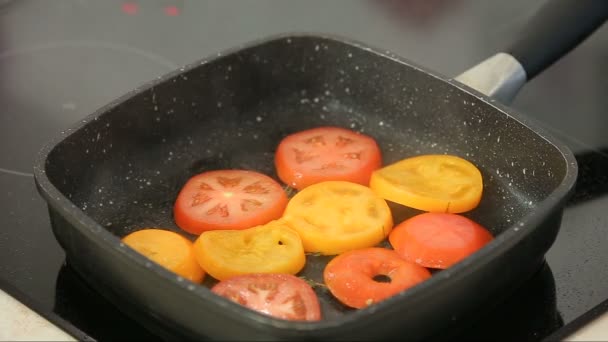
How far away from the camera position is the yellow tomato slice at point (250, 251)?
2.90ft

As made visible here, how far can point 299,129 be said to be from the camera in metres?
1.21

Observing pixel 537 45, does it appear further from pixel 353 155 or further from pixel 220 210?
pixel 220 210

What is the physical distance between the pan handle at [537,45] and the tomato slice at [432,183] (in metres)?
0.13

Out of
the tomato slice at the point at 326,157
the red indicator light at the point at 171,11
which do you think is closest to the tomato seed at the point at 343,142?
the tomato slice at the point at 326,157

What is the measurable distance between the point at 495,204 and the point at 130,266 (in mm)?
451

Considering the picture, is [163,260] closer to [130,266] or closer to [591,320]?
[130,266]

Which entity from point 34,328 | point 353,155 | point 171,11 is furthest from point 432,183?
point 171,11

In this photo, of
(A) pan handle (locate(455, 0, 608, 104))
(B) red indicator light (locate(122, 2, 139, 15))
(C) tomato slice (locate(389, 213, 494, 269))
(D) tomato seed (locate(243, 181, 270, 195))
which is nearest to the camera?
(C) tomato slice (locate(389, 213, 494, 269))

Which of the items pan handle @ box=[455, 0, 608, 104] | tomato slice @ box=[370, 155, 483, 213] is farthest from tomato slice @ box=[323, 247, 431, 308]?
pan handle @ box=[455, 0, 608, 104]

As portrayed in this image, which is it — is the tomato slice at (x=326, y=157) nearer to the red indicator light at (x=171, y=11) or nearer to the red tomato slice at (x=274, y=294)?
the red tomato slice at (x=274, y=294)

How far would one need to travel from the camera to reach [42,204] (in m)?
1.05

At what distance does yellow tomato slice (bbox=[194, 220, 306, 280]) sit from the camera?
34.9 inches

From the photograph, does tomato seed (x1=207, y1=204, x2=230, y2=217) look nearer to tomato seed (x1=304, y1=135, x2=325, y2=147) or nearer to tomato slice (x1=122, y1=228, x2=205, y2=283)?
tomato slice (x1=122, y1=228, x2=205, y2=283)

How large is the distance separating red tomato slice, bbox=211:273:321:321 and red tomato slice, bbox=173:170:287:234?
13 cm
